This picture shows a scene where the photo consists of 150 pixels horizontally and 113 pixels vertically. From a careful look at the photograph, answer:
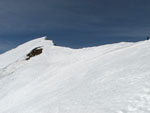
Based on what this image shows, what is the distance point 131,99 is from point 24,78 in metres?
11.4

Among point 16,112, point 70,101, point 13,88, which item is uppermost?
point 13,88

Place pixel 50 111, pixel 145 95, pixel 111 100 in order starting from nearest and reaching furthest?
pixel 145 95 < pixel 111 100 < pixel 50 111

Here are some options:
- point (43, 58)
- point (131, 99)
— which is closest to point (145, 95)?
point (131, 99)

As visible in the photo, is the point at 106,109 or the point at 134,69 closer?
the point at 106,109

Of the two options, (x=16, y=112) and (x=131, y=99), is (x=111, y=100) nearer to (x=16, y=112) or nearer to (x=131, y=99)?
(x=131, y=99)

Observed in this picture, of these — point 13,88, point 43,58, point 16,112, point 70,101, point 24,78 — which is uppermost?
point 43,58

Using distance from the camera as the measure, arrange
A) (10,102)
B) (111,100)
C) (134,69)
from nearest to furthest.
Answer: (111,100) < (134,69) < (10,102)

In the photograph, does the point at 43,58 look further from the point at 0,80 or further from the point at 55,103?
the point at 55,103

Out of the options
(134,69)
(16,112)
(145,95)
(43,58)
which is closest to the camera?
(145,95)

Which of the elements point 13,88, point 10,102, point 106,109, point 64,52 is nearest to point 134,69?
point 106,109

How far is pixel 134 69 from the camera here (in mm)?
6598

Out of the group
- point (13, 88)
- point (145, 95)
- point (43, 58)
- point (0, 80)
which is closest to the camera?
point (145, 95)

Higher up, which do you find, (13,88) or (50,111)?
(13,88)

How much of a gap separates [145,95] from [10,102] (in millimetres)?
8873
